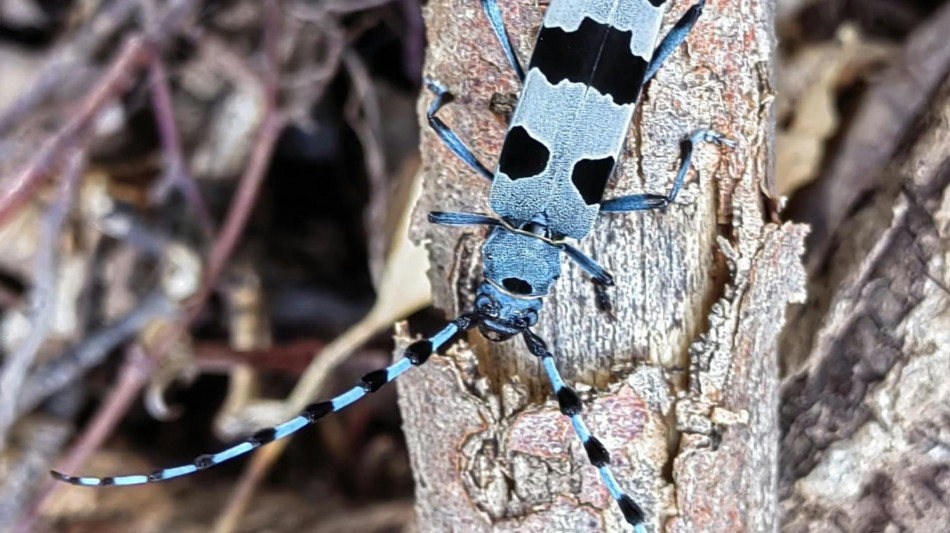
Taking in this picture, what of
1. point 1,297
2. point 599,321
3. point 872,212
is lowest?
point 599,321

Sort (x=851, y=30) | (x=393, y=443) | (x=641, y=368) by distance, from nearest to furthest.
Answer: (x=641, y=368), (x=851, y=30), (x=393, y=443)

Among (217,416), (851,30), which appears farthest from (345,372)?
(851,30)

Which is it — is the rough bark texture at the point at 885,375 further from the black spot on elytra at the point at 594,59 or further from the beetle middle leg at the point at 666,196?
the black spot on elytra at the point at 594,59

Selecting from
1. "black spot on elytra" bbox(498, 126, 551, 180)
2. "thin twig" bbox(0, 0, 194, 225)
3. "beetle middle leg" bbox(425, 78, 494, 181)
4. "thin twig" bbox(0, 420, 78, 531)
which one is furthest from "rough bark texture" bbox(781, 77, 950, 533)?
"thin twig" bbox(0, 420, 78, 531)

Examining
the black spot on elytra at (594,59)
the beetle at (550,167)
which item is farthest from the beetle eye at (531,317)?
the black spot on elytra at (594,59)

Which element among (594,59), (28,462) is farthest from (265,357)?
(594,59)

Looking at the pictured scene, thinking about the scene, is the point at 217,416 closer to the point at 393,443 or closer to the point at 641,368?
the point at 393,443
